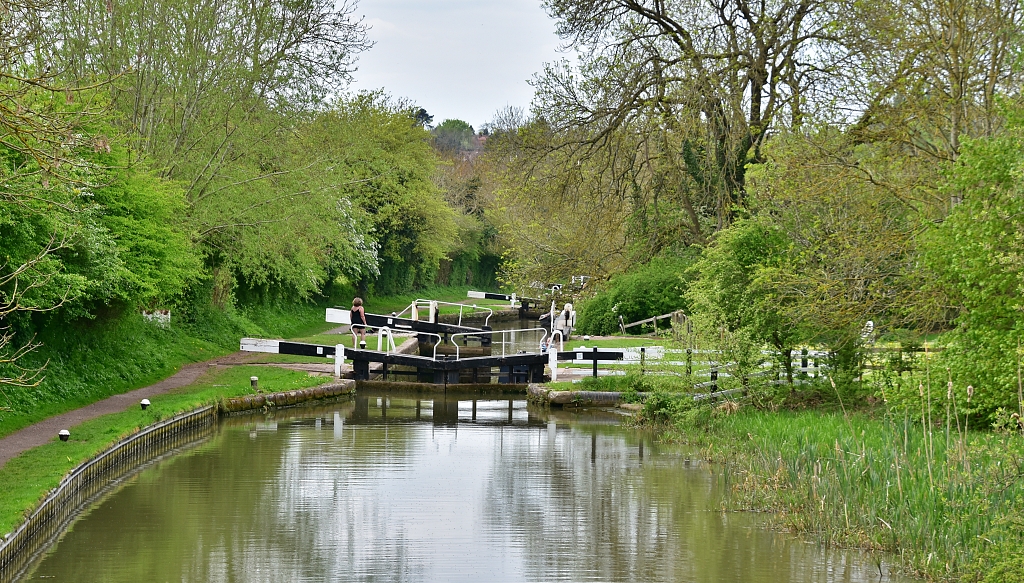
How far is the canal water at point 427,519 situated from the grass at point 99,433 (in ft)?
1.88

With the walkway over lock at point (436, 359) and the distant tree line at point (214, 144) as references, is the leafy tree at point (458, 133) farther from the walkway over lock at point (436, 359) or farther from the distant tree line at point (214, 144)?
the walkway over lock at point (436, 359)

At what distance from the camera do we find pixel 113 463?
47.2 feet

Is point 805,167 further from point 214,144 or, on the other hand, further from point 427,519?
point 214,144

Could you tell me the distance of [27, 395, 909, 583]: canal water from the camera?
10.0 metres

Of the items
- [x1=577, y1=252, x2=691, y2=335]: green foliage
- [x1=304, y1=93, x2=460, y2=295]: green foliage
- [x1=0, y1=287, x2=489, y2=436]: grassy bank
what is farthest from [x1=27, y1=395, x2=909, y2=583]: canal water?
[x1=304, y1=93, x2=460, y2=295]: green foliage

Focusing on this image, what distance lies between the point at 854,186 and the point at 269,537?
1086 centimetres

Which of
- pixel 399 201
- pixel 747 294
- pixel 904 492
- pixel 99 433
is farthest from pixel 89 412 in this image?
pixel 399 201

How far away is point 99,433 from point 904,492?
34.5ft

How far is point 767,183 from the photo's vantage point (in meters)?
20.1

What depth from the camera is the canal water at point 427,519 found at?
10047 mm

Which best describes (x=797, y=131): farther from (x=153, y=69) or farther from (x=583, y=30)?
(x=153, y=69)

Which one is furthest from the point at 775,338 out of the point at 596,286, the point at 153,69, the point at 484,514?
the point at 153,69

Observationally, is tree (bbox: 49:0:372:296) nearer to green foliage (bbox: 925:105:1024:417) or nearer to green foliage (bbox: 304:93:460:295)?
green foliage (bbox: 304:93:460:295)

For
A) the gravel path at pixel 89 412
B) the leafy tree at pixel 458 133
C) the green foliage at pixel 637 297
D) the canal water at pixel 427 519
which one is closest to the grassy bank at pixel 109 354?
the gravel path at pixel 89 412
